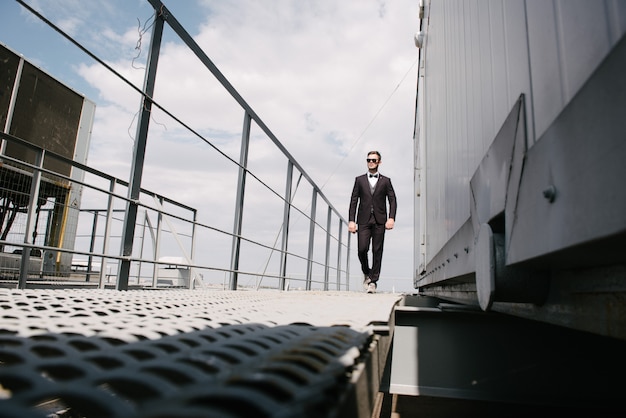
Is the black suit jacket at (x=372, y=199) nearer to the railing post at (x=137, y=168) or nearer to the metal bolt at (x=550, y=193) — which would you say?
the railing post at (x=137, y=168)

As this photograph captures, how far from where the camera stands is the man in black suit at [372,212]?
12.3 ft

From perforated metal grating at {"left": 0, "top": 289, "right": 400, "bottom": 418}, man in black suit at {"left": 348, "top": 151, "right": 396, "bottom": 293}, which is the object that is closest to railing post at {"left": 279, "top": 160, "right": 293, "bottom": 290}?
man in black suit at {"left": 348, "top": 151, "right": 396, "bottom": 293}

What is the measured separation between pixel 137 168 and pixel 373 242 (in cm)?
254

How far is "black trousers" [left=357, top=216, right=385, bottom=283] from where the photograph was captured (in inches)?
147

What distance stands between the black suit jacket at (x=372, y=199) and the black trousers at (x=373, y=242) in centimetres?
5

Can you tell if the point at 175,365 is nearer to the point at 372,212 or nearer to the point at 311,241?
the point at 372,212

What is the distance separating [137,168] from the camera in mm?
1605

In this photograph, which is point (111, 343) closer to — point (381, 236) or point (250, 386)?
point (250, 386)

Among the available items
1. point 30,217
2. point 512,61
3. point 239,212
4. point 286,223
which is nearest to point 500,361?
point 512,61

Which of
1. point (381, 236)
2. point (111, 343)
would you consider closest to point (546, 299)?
point (111, 343)

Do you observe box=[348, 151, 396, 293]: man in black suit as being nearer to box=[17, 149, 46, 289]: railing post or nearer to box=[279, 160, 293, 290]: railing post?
box=[279, 160, 293, 290]: railing post

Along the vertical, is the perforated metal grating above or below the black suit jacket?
below

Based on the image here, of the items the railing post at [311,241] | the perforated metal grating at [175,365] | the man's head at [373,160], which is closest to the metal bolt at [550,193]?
the perforated metal grating at [175,365]

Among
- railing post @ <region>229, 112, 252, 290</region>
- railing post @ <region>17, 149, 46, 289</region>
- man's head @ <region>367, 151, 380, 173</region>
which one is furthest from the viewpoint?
man's head @ <region>367, 151, 380, 173</region>
